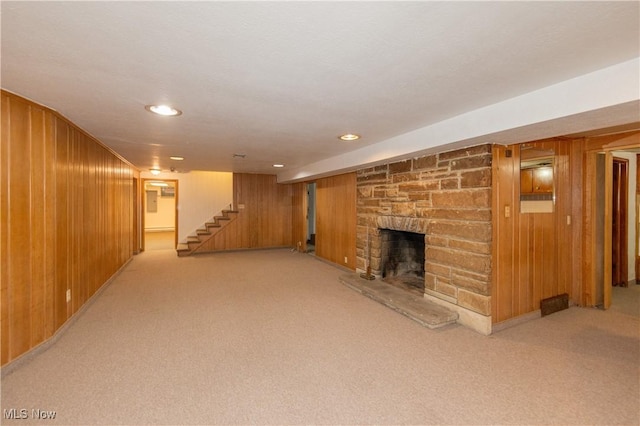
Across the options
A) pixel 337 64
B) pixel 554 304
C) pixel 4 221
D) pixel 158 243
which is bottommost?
pixel 554 304

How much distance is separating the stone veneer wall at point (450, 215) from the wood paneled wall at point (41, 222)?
160 inches

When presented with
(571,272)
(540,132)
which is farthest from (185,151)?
A: (571,272)

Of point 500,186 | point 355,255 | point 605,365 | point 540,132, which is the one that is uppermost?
point 540,132

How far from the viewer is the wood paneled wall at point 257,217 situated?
7977mm

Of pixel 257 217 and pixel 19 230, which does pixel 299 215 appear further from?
pixel 19 230

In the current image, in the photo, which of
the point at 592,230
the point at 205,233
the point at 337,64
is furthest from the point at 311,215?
the point at 337,64

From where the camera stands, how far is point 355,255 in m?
Result: 5.34

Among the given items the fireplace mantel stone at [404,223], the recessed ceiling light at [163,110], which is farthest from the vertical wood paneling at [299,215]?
the recessed ceiling light at [163,110]

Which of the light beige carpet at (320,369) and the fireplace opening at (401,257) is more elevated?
the fireplace opening at (401,257)

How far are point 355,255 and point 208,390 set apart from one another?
3671 millimetres

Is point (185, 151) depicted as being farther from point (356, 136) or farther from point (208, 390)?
point (208, 390)

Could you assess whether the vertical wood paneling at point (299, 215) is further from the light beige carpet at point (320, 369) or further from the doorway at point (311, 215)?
the light beige carpet at point (320, 369)

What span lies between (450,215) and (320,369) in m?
2.26

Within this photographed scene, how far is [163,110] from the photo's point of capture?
8.45 ft
